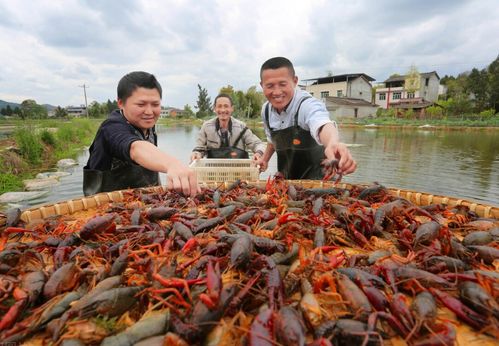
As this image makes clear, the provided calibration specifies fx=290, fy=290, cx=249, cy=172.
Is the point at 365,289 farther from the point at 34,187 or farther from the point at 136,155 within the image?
the point at 34,187

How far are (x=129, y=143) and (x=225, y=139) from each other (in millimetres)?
3718

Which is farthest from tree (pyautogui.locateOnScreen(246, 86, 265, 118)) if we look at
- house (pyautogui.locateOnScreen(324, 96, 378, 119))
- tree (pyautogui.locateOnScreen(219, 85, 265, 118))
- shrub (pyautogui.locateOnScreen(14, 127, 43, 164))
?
shrub (pyautogui.locateOnScreen(14, 127, 43, 164))

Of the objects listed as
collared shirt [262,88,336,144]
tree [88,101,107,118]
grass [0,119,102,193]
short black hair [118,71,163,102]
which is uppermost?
tree [88,101,107,118]

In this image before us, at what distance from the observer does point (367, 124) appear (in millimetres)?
39688

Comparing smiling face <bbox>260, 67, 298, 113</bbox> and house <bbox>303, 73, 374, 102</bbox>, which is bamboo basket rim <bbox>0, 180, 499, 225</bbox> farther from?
house <bbox>303, 73, 374, 102</bbox>

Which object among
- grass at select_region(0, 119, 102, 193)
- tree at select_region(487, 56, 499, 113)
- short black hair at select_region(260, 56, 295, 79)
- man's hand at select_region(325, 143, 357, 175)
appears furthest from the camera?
tree at select_region(487, 56, 499, 113)

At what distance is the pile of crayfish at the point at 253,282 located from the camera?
48.8 inches

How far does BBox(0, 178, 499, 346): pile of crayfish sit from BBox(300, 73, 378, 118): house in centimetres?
5160

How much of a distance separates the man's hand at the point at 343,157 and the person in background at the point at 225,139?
139 inches

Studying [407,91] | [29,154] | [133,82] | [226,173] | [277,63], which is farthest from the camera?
[407,91]

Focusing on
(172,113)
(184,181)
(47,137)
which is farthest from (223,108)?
(172,113)

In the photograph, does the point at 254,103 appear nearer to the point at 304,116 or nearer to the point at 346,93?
the point at 346,93

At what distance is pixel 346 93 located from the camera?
199ft

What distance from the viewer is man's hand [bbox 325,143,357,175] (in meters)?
2.49
